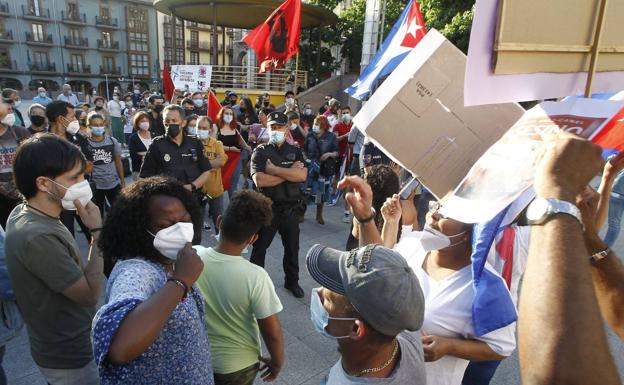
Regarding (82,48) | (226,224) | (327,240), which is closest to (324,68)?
(327,240)

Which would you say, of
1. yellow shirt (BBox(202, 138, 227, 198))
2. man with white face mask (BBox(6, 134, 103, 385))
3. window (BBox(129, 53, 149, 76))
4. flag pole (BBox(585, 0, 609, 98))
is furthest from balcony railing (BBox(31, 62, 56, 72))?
flag pole (BBox(585, 0, 609, 98))

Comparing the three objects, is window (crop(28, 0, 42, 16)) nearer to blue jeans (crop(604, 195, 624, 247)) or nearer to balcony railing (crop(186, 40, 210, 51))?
balcony railing (crop(186, 40, 210, 51))

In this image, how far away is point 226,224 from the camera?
2279 millimetres

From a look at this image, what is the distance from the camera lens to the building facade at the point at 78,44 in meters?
50.1

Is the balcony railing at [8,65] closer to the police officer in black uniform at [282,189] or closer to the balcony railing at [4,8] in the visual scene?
the balcony railing at [4,8]

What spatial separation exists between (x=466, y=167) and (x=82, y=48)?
66.4 m

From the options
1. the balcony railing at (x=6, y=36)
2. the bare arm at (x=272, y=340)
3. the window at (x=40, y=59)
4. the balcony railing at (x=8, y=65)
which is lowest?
the bare arm at (x=272, y=340)

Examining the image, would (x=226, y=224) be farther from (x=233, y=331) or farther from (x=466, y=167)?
(x=466, y=167)

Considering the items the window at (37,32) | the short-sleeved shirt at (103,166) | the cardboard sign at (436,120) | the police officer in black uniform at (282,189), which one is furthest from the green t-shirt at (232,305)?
the window at (37,32)

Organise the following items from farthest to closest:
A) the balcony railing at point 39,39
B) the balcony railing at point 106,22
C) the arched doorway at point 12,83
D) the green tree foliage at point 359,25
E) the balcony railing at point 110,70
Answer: the balcony railing at point 110,70 → the balcony railing at point 106,22 → the balcony railing at point 39,39 → the arched doorway at point 12,83 → the green tree foliage at point 359,25

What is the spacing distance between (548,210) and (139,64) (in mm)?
68218

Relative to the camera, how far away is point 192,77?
35.4 feet

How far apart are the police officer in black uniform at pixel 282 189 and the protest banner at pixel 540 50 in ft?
10.5

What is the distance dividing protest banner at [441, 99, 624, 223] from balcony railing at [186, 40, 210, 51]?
6955cm
